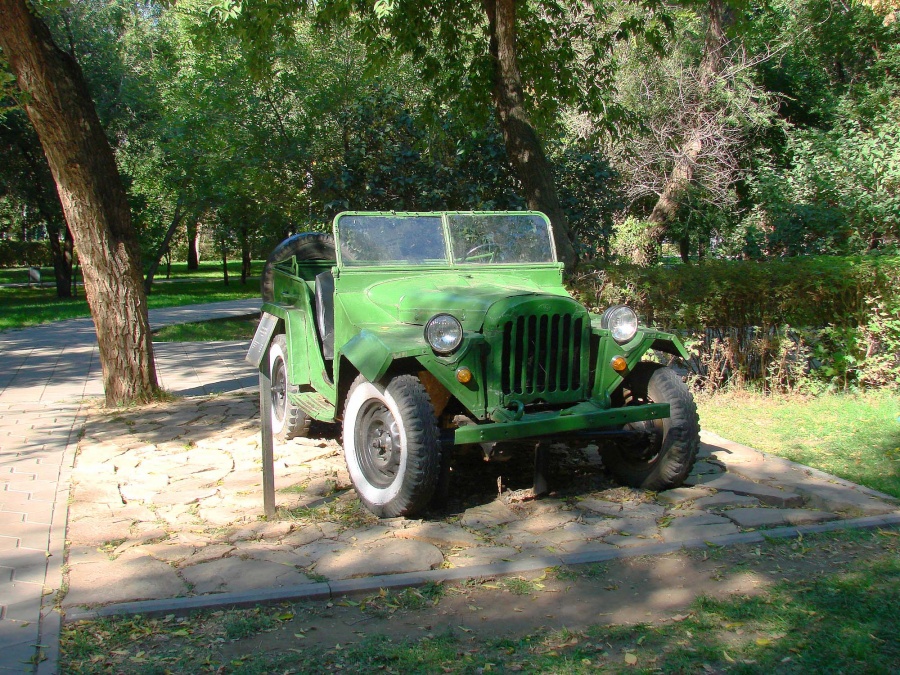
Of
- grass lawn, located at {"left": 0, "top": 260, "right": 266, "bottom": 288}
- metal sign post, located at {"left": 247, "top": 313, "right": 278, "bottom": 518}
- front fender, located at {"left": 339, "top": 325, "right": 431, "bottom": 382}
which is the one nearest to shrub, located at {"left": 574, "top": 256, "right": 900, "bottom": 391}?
front fender, located at {"left": 339, "top": 325, "right": 431, "bottom": 382}

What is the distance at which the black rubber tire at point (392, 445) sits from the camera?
15.4ft

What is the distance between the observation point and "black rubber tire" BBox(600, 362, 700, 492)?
208 inches

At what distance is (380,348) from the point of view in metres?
4.92

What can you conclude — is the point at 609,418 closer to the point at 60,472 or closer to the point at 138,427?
the point at 60,472

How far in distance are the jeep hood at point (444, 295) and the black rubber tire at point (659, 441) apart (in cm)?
93

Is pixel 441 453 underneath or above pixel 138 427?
above

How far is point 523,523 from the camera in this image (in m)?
5.02

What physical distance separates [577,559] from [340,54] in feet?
49.9

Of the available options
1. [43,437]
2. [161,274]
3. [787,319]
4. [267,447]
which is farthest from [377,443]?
[161,274]

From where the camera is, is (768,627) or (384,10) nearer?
(768,627)

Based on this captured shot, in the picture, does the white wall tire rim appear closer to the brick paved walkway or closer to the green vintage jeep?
the green vintage jeep

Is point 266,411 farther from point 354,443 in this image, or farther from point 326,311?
point 326,311

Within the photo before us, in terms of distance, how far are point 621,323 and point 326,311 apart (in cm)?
229

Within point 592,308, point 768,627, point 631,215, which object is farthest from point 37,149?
point 768,627
